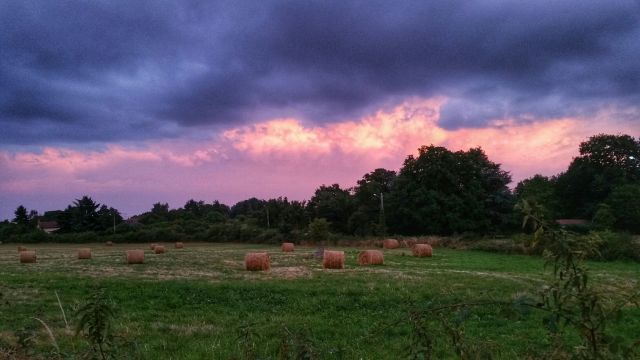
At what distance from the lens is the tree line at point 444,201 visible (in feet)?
241

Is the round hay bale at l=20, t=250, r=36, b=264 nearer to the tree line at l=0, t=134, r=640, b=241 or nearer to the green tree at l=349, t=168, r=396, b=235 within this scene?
the tree line at l=0, t=134, r=640, b=241

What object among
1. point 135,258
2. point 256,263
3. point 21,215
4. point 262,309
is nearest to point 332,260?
point 256,263

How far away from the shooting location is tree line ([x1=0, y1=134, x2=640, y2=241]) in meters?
73.4

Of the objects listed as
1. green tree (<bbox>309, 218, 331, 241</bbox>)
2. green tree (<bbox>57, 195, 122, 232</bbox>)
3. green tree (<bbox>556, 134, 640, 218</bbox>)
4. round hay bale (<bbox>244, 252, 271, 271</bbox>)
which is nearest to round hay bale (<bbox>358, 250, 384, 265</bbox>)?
round hay bale (<bbox>244, 252, 271, 271</bbox>)

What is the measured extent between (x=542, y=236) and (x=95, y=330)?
9.50 ft

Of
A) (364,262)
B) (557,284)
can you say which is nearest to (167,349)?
(557,284)

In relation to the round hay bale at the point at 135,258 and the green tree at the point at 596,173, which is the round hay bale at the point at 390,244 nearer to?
the round hay bale at the point at 135,258

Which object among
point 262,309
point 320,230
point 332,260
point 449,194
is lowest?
point 262,309

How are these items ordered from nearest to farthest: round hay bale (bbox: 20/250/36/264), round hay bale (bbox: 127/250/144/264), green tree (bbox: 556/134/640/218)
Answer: round hay bale (bbox: 127/250/144/264) → round hay bale (bbox: 20/250/36/264) → green tree (bbox: 556/134/640/218)

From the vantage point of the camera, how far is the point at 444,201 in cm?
7425

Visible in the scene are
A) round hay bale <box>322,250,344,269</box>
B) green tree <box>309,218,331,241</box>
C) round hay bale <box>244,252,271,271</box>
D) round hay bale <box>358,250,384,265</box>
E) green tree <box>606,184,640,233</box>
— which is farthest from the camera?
green tree <box>606,184,640,233</box>

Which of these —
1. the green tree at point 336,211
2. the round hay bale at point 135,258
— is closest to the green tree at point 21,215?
the green tree at point 336,211

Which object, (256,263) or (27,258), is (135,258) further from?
(256,263)

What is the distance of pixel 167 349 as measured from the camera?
32.8ft
